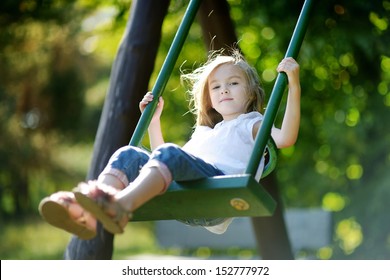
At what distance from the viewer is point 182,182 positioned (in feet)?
11.5

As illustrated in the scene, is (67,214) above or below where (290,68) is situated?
below

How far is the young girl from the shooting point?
319 cm

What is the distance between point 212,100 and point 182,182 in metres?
0.87

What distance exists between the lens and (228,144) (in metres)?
4.05

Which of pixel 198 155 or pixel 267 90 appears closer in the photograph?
pixel 198 155

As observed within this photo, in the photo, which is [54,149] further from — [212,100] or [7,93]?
Answer: [212,100]

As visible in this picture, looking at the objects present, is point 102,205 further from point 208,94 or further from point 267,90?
point 267,90

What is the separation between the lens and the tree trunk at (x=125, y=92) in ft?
17.6

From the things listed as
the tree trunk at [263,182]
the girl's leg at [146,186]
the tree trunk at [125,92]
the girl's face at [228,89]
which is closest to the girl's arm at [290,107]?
the girl's face at [228,89]

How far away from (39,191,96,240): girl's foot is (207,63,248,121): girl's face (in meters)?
1.15

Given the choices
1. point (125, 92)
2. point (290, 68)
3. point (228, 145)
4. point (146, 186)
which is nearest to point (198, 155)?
point (228, 145)

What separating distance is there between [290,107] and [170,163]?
745 mm

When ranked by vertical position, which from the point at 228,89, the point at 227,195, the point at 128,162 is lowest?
the point at 227,195

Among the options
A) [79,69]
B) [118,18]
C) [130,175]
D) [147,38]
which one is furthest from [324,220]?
[79,69]
